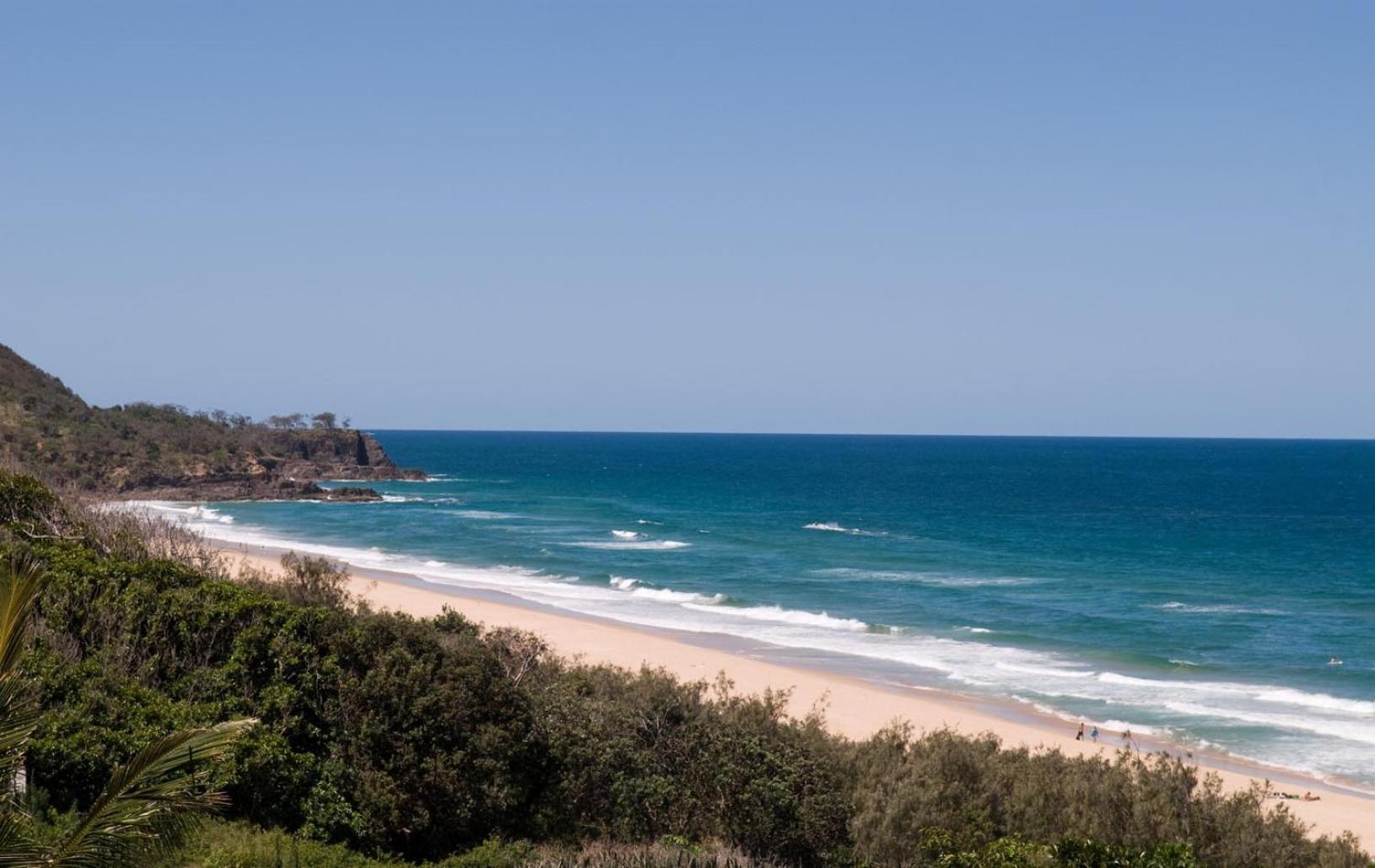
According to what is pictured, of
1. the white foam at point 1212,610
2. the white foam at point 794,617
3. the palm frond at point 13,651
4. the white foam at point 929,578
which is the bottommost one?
the white foam at point 794,617

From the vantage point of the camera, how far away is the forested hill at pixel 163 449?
74.2 metres

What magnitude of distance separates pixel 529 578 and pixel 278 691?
3136 cm

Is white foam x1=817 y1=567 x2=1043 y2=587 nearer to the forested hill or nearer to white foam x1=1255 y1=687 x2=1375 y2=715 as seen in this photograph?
white foam x1=1255 y1=687 x2=1375 y2=715

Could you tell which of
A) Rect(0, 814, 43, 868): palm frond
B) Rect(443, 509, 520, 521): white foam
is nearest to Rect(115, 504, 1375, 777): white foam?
Rect(0, 814, 43, 868): palm frond

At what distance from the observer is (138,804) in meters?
6.38

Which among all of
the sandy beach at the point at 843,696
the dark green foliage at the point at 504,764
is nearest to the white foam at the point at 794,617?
the sandy beach at the point at 843,696

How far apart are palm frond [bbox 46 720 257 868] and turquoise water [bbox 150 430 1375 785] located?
20.9 meters

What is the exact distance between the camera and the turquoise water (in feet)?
90.3

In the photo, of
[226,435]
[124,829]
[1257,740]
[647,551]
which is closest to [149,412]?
[226,435]

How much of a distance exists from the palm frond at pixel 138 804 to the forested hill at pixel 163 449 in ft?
203

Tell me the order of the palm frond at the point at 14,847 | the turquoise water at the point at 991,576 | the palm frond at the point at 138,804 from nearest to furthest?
1. the palm frond at the point at 14,847
2. the palm frond at the point at 138,804
3. the turquoise water at the point at 991,576

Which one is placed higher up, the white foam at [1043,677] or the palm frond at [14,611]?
the palm frond at [14,611]

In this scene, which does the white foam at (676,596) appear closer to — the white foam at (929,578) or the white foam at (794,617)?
the white foam at (794,617)

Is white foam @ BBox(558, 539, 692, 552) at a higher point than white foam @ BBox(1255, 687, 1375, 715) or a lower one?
higher
